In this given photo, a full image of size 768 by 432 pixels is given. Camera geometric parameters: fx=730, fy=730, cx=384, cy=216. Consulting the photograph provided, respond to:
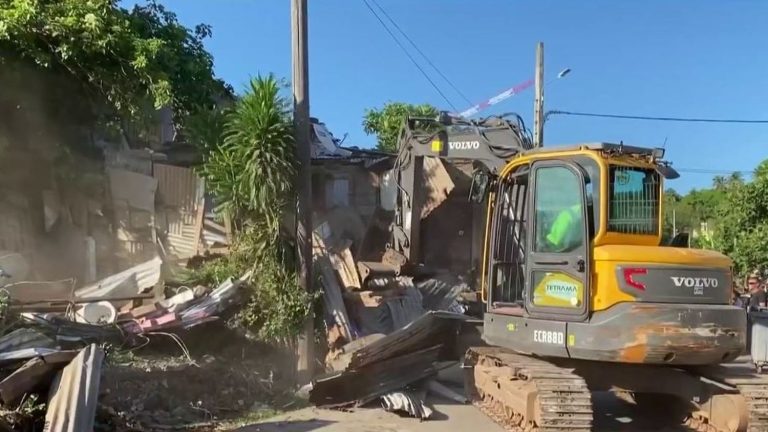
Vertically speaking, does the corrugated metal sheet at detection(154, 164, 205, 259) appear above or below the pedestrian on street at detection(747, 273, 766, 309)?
above

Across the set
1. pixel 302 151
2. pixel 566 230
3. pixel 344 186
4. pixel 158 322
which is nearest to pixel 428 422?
pixel 566 230

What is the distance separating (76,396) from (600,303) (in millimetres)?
4826

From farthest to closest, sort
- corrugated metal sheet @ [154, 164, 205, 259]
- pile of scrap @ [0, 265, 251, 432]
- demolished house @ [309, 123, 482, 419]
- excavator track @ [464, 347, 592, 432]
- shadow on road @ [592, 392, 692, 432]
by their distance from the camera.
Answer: corrugated metal sheet @ [154, 164, 205, 259]
demolished house @ [309, 123, 482, 419]
shadow on road @ [592, 392, 692, 432]
excavator track @ [464, 347, 592, 432]
pile of scrap @ [0, 265, 251, 432]

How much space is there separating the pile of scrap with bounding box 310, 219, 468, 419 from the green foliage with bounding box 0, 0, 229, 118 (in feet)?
12.7

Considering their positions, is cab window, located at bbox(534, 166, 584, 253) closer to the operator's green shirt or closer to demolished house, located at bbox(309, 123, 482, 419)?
the operator's green shirt

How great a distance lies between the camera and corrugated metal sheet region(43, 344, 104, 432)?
6020 mm

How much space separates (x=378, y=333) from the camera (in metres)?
11.1

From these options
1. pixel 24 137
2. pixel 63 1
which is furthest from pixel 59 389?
pixel 24 137

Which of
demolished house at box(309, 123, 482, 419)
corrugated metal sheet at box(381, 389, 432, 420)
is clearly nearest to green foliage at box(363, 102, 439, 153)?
demolished house at box(309, 123, 482, 419)

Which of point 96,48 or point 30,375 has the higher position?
point 96,48

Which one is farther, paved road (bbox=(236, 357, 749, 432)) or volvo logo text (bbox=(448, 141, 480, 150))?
volvo logo text (bbox=(448, 141, 480, 150))

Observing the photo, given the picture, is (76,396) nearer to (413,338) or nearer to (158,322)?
(158,322)

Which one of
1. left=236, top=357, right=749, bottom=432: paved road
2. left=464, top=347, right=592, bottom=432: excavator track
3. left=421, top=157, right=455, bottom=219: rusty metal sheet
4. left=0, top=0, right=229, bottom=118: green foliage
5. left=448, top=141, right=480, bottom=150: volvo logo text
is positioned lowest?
left=236, top=357, right=749, bottom=432: paved road

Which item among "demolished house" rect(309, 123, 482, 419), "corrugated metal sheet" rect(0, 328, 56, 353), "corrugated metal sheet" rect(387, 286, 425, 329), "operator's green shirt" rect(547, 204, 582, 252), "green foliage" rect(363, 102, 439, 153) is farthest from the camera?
"green foliage" rect(363, 102, 439, 153)
